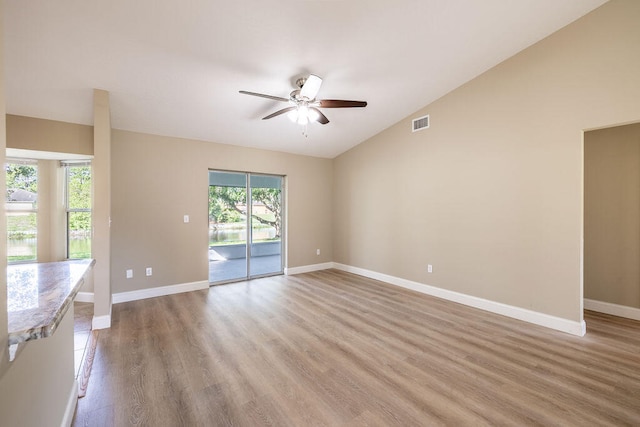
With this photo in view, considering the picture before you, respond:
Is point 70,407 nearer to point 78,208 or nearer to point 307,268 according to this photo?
point 78,208

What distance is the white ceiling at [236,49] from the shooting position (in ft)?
7.78

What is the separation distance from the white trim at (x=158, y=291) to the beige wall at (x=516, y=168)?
3503mm

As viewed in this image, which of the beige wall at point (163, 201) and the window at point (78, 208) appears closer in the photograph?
the beige wall at point (163, 201)

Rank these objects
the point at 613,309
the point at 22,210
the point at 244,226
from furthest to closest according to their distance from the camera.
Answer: the point at 244,226 → the point at 22,210 → the point at 613,309

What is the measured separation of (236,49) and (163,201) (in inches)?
109

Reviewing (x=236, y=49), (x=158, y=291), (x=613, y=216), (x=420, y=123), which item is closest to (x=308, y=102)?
(x=236, y=49)

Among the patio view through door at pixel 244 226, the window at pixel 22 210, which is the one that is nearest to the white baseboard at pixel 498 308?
the patio view through door at pixel 244 226

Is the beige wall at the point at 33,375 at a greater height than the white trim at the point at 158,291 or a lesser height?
greater

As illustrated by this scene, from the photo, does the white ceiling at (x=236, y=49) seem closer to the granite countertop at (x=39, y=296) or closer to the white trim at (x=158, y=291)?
the granite countertop at (x=39, y=296)

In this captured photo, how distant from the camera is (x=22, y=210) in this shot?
13.0 ft

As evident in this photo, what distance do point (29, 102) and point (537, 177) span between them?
20.2 ft

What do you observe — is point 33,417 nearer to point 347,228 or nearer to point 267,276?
point 267,276

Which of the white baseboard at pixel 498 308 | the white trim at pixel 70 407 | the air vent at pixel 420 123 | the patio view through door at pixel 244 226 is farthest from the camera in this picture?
the patio view through door at pixel 244 226

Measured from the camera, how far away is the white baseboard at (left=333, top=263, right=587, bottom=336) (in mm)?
3073
